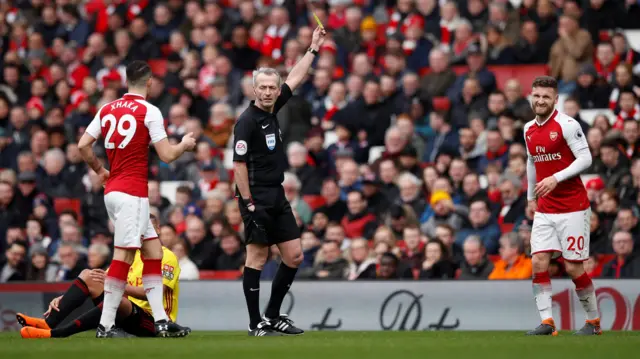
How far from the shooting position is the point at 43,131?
63.3 ft

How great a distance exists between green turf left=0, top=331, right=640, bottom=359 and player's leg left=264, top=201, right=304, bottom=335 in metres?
0.50

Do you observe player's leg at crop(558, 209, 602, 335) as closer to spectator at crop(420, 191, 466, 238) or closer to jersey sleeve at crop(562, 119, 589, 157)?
jersey sleeve at crop(562, 119, 589, 157)

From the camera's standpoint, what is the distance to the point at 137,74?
9875 mm

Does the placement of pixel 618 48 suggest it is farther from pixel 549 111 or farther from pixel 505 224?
pixel 549 111

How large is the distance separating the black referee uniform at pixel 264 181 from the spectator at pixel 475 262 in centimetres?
374

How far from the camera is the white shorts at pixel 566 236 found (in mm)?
10477

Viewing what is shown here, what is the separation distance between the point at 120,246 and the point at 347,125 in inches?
336

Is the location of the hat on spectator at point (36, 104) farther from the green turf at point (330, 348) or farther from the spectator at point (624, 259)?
the spectator at point (624, 259)

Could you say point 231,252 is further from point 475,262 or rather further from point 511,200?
point 511,200

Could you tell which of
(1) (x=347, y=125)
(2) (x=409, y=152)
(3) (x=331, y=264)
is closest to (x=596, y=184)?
(2) (x=409, y=152)

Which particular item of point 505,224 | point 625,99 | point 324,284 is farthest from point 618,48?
point 324,284

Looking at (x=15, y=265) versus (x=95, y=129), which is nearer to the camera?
(x=95, y=129)

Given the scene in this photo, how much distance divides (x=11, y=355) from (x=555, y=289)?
6.70m

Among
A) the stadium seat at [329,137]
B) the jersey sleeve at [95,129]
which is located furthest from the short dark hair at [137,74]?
the stadium seat at [329,137]
